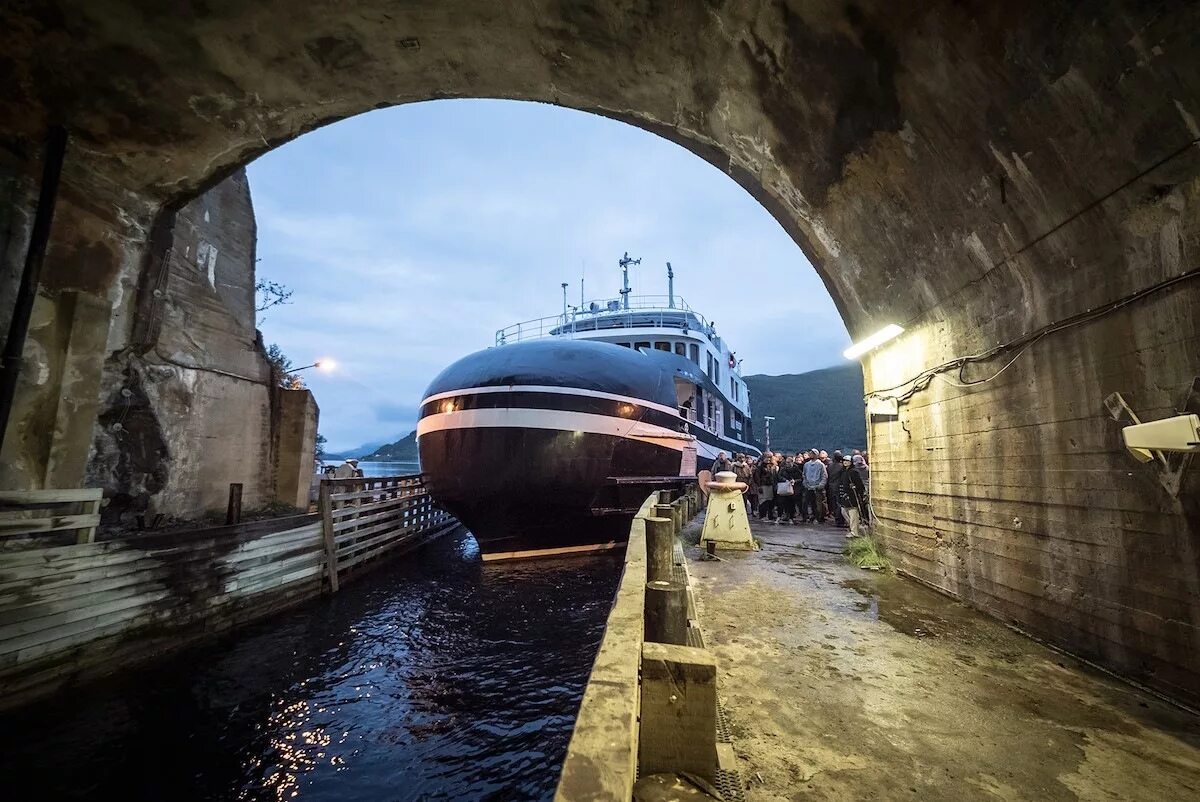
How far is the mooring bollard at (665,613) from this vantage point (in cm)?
339

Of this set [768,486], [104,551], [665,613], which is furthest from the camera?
[768,486]

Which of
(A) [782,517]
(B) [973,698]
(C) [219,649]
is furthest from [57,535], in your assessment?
(A) [782,517]

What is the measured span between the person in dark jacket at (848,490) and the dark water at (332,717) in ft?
18.9

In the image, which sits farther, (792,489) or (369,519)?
(792,489)

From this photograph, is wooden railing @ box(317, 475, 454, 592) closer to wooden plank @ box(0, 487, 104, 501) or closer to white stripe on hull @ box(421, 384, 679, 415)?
white stripe on hull @ box(421, 384, 679, 415)

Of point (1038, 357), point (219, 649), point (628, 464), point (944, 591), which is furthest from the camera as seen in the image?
point (628, 464)

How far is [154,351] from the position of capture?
7672 millimetres

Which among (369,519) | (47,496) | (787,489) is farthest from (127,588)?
(787,489)

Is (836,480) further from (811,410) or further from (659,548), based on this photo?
(811,410)

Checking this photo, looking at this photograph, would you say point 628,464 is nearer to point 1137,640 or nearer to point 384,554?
point 384,554

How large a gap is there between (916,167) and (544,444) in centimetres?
805

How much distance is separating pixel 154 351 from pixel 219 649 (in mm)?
4648

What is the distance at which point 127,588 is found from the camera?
5719 millimetres

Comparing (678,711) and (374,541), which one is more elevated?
(678,711)
